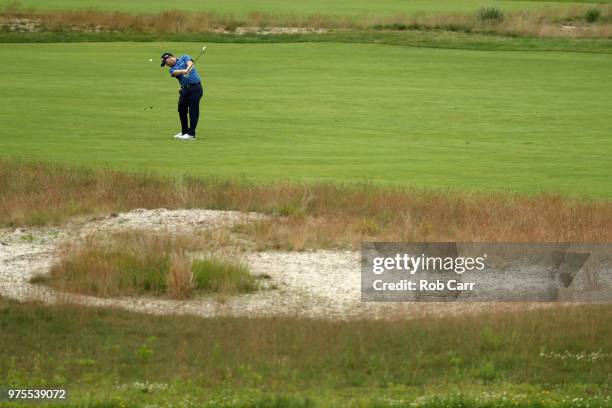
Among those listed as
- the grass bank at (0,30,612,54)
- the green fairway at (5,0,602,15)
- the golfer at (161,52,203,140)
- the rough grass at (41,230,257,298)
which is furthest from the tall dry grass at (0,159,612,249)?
the green fairway at (5,0,602,15)

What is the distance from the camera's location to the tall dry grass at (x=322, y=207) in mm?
17125

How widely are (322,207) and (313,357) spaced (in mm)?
7609

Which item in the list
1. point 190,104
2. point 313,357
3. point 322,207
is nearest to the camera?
point 313,357

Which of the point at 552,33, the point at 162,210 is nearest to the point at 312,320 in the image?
the point at 162,210

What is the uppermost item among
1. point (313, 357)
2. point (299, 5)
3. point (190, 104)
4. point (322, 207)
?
point (299, 5)

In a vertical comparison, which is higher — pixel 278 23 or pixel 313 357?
pixel 278 23

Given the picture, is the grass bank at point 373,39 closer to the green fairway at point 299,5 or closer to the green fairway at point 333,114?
the green fairway at point 333,114

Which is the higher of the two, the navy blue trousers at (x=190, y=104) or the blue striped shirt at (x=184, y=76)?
the blue striped shirt at (x=184, y=76)

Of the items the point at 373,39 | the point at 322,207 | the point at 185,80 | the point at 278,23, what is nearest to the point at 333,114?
the point at 185,80

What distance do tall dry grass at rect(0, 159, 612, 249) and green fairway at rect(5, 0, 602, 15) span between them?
39184mm

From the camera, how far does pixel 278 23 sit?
54.0 m

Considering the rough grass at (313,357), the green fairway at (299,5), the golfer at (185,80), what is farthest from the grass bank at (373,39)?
the rough grass at (313,357)

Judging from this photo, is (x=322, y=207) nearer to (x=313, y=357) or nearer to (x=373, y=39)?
(x=313, y=357)

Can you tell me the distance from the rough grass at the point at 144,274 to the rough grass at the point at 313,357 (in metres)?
1.13
